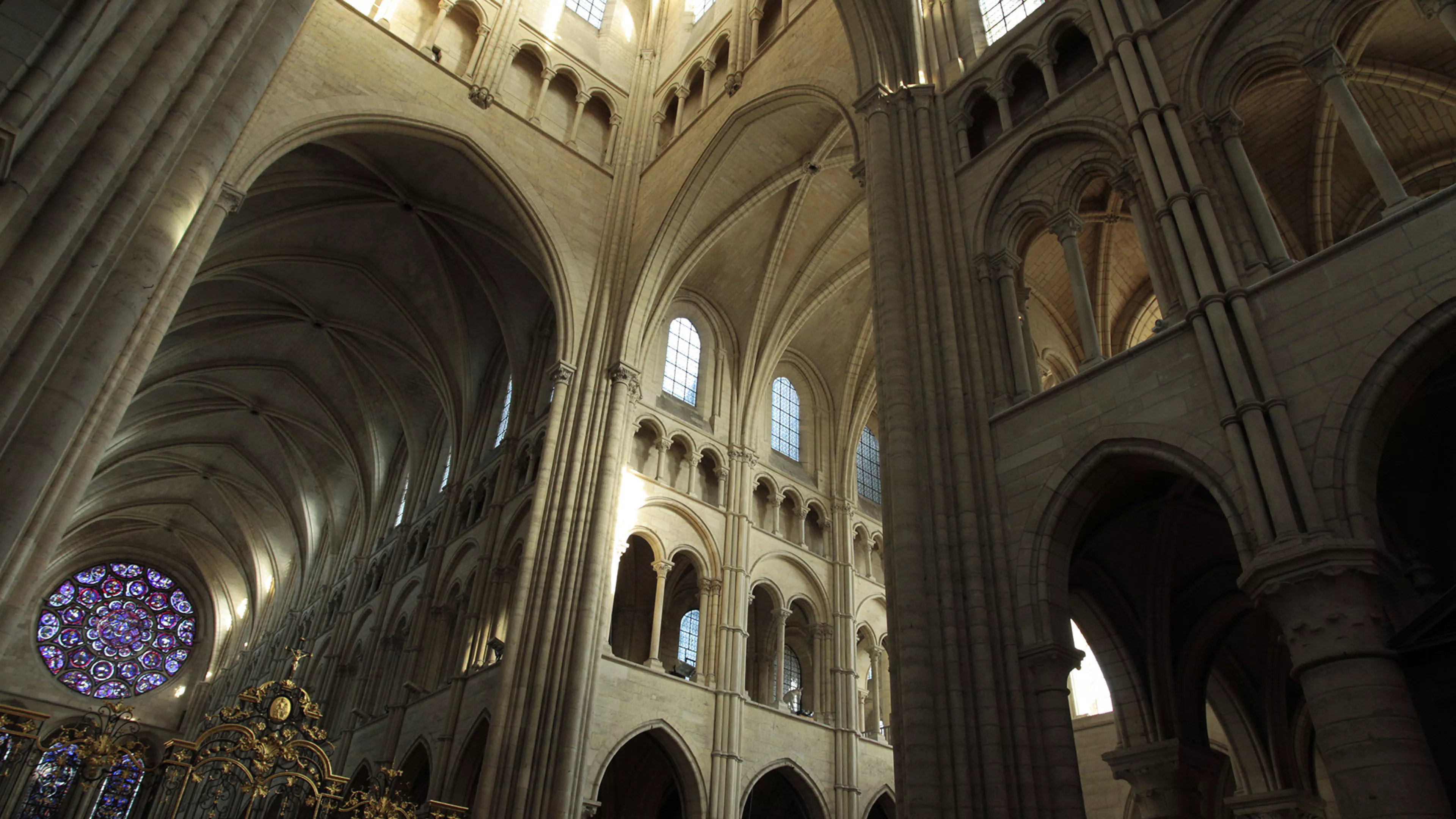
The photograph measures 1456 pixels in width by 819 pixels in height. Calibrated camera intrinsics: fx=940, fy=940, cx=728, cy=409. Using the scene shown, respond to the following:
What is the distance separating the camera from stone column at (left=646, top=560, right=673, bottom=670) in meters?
16.1

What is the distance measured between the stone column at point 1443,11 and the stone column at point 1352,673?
14.4 feet

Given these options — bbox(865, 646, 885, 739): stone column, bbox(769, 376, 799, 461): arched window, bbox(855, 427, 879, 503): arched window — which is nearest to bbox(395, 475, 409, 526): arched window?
bbox(769, 376, 799, 461): arched window

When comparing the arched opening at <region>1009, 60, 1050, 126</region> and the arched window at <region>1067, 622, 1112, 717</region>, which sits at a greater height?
the arched opening at <region>1009, 60, 1050, 126</region>

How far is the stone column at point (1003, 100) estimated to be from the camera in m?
11.2

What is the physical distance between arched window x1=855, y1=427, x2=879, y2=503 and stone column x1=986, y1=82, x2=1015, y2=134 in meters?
11.7

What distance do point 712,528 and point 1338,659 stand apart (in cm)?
1290

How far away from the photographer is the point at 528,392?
67.5ft

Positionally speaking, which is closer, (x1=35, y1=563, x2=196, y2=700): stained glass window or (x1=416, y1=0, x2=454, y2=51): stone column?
(x1=416, y1=0, x2=454, y2=51): stone column

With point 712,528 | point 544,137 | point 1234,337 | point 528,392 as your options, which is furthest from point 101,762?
point 544,137

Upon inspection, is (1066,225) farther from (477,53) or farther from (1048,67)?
(477,53)

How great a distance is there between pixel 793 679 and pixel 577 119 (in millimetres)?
13030

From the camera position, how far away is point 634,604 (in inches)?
778

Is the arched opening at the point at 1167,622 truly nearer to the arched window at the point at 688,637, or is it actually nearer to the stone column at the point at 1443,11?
the stone column at the point at 1443,11

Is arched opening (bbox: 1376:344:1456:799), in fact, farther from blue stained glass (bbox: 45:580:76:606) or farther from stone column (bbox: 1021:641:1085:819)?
blue stained glass (bbox: 45:580:76:606)
